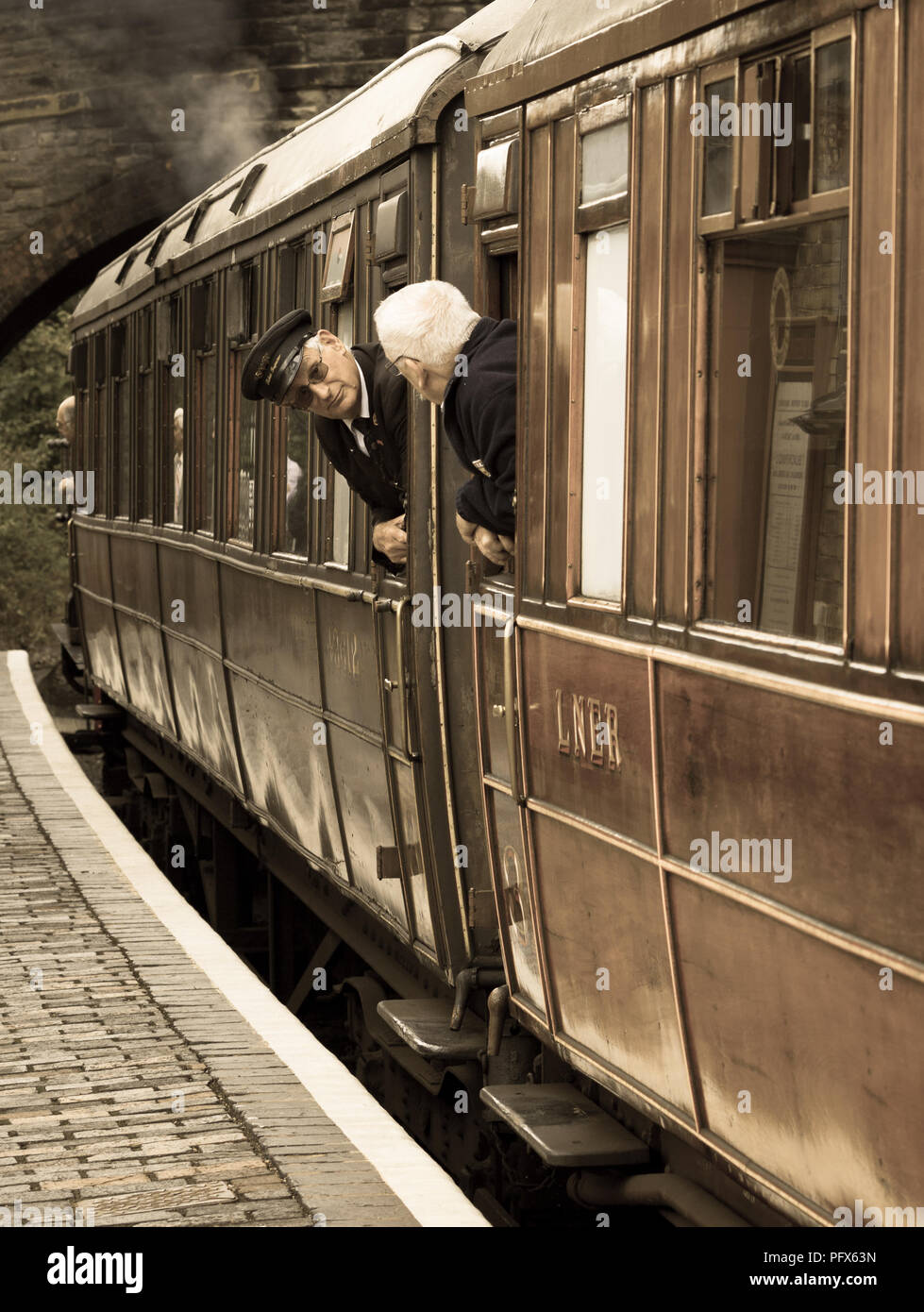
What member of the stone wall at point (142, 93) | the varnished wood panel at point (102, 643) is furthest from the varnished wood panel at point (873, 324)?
the stone wall at point (142, 93)

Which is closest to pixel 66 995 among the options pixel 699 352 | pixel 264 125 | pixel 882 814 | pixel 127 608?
pixel 699 352

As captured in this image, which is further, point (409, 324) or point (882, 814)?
point (409, 324)

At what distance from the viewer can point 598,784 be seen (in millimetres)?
4418

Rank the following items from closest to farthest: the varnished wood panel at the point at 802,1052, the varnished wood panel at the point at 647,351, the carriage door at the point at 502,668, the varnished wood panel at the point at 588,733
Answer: the varnished wood panel at the point at 802,1052, the varnished wood panel at the point at 647,351, the varnished wood panel at the point at 588,733, the carriage door at the point at 502,668

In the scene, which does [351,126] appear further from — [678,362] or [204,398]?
[678,362]

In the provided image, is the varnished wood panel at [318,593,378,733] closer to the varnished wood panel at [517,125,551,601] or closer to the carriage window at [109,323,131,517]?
the varnished wood panel at [517,125,551,601]

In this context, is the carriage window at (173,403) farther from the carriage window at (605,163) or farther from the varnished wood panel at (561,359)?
the carriage window at (605,163)

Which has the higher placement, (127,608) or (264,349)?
(264,349)

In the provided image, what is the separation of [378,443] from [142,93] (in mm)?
19378

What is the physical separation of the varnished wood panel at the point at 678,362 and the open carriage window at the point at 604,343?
26cm

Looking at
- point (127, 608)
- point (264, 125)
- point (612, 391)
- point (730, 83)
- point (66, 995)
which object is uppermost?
point (264, 125)

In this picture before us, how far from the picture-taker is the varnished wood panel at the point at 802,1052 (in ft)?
10.4

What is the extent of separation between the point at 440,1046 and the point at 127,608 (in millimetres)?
8558
